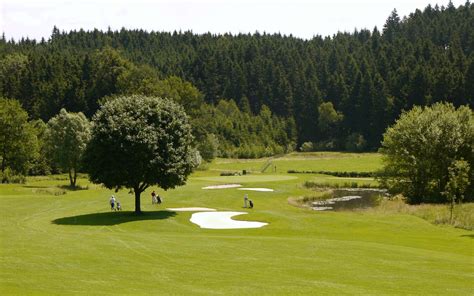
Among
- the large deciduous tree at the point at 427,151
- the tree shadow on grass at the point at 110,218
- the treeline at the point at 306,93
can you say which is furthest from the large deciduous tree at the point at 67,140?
the large deciduous tree at the point at 427,151

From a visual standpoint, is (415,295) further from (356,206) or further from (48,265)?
(356,206)

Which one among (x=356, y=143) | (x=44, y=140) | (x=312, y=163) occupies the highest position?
(x=44, y=140)

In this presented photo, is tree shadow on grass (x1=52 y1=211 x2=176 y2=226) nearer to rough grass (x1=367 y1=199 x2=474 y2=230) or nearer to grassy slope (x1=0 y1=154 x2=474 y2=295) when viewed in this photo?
grassy slope (x1=0 y1=154 x2=474 y2=295)

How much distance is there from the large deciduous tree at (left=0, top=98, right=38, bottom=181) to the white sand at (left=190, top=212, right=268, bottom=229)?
175 ft

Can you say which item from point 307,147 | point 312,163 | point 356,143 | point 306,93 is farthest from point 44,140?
point 306,93

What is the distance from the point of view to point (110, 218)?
51688 mm

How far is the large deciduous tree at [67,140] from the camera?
89.0 metres

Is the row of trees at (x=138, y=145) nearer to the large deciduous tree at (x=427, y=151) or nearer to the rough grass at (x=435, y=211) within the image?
the rough grass at (x=435, y=211)

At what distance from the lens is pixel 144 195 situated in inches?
2879

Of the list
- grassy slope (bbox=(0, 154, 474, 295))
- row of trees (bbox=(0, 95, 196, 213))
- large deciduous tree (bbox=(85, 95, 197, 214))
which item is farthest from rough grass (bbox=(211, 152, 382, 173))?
grassy slope (bbox=(0, 154, 474, 295))

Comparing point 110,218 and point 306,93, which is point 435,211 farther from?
point 306,93

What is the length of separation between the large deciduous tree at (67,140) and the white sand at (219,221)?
40969 mm

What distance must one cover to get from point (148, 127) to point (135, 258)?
24.5 metres

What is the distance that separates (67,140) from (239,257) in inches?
2610
